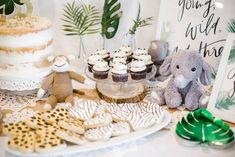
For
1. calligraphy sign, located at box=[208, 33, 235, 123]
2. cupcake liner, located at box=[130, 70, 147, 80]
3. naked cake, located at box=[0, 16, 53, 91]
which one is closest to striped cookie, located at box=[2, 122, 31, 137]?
naked cake, located at box=[0, 16, 53, 91]

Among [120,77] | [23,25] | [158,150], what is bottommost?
[158,150]

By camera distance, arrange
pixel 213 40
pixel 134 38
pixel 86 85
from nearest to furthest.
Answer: pixel 213 40
pixel 86 85
pixel 134 38

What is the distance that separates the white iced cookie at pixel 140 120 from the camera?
0.90 metres

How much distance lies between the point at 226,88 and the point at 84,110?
385mm

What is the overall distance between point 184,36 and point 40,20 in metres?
0.47

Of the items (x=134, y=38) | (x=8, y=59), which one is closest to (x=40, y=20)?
(x=8, y=59)

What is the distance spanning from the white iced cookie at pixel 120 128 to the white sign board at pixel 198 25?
1.27 ft

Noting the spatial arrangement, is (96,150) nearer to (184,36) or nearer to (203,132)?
(203,132)

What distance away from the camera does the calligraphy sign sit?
37.3 inches

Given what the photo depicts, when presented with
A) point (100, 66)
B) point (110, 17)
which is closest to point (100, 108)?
point (100, 66)

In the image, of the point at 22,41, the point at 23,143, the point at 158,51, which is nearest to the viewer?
the point at 23,143

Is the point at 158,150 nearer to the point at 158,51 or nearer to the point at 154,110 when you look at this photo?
the point at 154,110

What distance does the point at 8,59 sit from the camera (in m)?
1.07

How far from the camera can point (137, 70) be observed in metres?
1.07
